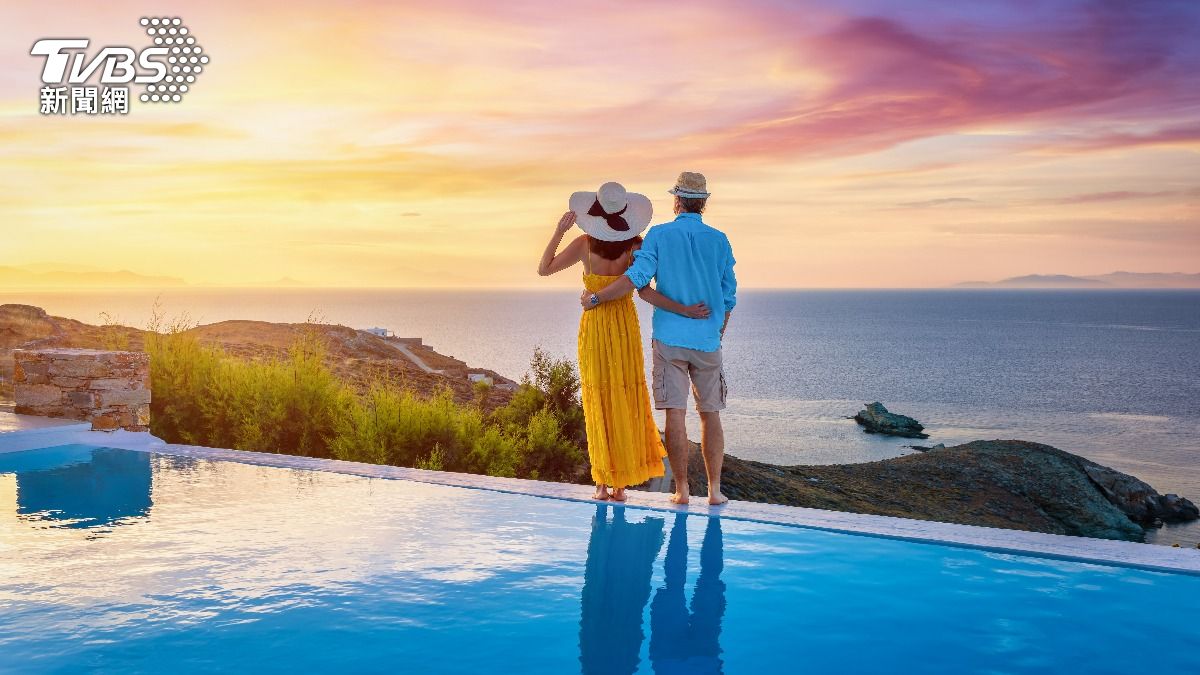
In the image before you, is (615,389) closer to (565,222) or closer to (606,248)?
(606,248)

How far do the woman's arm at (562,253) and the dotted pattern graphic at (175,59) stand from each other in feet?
29.8

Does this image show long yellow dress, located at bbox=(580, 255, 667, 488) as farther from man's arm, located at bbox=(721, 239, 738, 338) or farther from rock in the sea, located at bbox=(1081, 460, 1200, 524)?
rock in the sea, located at bbox=(1081, 460, 1200, 524)

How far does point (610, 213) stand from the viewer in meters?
6.21

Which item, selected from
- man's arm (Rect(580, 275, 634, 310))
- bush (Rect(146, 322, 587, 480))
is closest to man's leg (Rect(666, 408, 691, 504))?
man's arm (Rect(580, 275, 634, 310))

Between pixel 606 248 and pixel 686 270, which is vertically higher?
pixel 606 248

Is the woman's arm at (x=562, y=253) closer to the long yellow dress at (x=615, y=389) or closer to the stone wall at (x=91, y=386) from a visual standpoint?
the long yellow dress at (x=615, y=389)

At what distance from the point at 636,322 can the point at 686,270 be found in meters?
0.50

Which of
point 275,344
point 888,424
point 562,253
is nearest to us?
point 562,253

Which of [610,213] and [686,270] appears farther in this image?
[610,213]

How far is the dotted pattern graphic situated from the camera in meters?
13.5

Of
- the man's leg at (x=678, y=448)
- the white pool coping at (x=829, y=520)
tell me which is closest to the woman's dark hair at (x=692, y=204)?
the man's leg at (x=678, y=448)

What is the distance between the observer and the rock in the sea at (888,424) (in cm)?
5328

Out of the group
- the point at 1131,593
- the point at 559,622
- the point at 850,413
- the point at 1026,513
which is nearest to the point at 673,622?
the point at 559,622

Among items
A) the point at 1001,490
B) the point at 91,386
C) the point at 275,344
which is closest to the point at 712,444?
the point at 91,386
